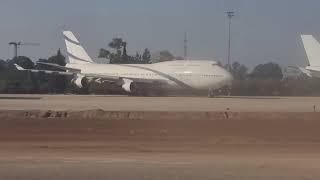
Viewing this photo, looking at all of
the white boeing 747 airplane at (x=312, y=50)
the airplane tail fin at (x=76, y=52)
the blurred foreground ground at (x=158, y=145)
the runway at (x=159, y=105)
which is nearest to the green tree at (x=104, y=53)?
the airplane tail fin at (x=76, y=52)

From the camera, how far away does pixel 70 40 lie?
104312 millimetres

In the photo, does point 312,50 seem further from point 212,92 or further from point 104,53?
point 104,53

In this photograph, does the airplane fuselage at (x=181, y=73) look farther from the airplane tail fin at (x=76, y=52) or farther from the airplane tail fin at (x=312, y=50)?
the airplane tail fin at (x=76, y=52)

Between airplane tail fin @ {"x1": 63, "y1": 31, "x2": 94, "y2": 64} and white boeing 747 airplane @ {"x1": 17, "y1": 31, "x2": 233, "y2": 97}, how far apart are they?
10.8m

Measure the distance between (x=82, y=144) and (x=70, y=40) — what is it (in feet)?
266

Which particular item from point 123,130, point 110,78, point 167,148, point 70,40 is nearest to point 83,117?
point 123,130

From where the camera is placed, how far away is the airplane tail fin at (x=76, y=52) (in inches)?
3967

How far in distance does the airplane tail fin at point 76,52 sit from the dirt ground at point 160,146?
6152 cm

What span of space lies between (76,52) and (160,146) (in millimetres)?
79161

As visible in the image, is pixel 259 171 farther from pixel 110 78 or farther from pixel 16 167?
pixel 110 78

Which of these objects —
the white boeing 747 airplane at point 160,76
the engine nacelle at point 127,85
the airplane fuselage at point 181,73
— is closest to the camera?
the airplane fuselage at point 181,73

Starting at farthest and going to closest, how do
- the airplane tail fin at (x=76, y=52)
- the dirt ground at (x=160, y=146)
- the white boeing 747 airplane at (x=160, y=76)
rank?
the airplane tail fin at (x=76, y=52) → the white boeing 747 airplane at (x=160, y=76) → the dirt ground at (x=160, y=146)

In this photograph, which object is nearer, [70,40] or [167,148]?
[167,148]

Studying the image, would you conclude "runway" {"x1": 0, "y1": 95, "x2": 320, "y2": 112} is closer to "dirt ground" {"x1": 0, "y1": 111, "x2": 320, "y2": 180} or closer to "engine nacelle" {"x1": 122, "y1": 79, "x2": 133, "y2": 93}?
"dirt ground" {"x1": 0, "y1": 111, "x2": 320, "y2": 180}
